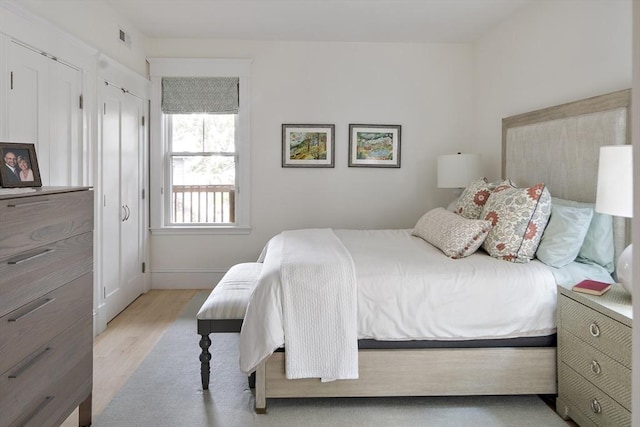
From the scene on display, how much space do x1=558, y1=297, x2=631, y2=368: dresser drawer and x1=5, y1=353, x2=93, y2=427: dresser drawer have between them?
92.8 inches

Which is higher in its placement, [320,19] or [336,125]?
[320,19]

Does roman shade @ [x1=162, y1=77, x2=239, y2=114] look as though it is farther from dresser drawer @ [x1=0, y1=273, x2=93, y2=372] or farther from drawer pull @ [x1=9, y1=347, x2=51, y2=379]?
drawer pull @ [x1=9, y1=347, x2=51, y2=379]

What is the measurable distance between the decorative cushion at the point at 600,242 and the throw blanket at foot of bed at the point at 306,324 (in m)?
1.40

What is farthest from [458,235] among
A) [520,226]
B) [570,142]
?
[570,142]

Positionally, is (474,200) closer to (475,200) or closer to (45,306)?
(475,200)

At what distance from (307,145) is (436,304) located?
2.73m

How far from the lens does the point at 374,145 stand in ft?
15.1

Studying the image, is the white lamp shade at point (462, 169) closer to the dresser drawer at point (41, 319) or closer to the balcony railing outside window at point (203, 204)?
the balcony railing outside window at point (203, 204)

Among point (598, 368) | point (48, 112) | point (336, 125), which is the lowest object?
point (598, 368)

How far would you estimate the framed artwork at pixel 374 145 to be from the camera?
4.60m

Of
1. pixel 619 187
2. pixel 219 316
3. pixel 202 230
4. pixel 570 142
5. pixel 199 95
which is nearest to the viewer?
pixel 619 187

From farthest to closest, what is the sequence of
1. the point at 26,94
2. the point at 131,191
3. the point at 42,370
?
the point at 131,191, the point at 26,94, the point at 42,370

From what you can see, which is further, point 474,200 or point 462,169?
point 462,169

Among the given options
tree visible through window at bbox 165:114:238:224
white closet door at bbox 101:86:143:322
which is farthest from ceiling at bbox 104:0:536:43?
tree visible through window at bbox 165:114:238:224
